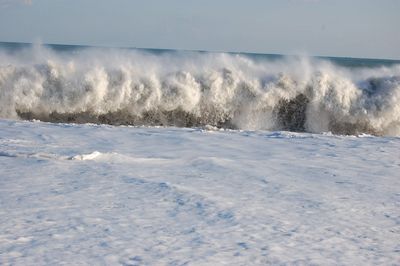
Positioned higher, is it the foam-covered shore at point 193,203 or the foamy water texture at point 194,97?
the foamy water texture at point 194,97

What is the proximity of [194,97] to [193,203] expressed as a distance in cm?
798

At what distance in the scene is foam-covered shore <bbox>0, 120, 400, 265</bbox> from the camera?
294 cm

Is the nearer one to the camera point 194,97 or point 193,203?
point 193,203

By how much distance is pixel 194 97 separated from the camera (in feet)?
38.7

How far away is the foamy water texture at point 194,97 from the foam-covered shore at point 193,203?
4.69 m

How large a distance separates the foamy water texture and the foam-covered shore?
4.69 metres

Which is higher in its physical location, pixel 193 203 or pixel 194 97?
pixel 194 97

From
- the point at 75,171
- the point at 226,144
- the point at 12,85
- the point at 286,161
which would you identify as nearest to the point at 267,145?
the point at 226,144

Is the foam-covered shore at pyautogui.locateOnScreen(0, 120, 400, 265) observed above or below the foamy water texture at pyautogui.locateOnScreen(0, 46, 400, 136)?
below

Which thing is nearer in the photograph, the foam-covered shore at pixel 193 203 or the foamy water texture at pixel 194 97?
the foam-covered shore at pixel 193 203

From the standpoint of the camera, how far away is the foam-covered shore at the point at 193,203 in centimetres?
294

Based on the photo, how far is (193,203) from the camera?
3.92 metres

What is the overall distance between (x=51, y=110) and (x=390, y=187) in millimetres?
8439

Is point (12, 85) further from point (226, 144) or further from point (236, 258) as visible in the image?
point (236, 258)
